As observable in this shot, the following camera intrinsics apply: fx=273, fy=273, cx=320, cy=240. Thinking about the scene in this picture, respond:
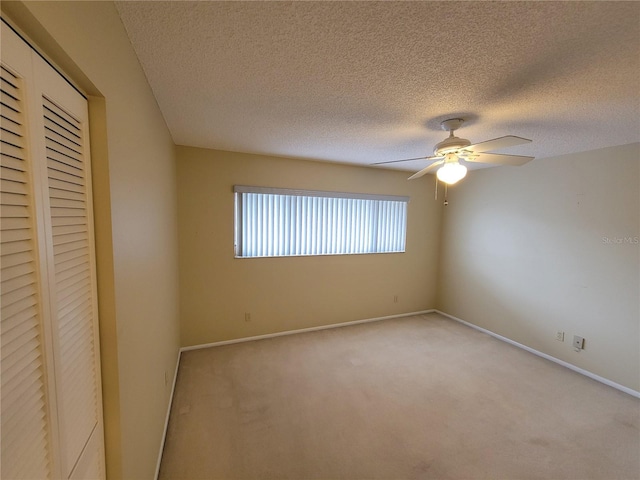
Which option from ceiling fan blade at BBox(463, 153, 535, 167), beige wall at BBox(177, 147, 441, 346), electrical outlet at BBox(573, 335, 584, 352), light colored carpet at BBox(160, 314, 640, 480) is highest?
ceiling fan blade at BBox(463, 153, 535, 167)

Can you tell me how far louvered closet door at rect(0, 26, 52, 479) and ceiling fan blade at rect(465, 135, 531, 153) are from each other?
2.01 meters

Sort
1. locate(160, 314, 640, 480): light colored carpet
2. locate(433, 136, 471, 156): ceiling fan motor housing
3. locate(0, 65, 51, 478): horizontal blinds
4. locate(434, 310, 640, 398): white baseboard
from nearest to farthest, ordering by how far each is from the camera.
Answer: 1. locate(0, 65, 51, 478): horizontal blinds
2. locate(160, 314, 640, 480): light colored carpet
3. locate(433, 136, 471, 156): ceiling fan motor housing
4. locate(434, 310, 640, 398): white baseboard

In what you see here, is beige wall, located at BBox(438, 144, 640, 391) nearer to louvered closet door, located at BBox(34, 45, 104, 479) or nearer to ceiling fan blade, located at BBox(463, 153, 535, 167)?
ceiling fan blade, located at BBox(463, 153, 535, 167)

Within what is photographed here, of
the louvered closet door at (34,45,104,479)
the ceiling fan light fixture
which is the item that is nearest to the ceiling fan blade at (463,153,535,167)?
the ceiling fan light fixture

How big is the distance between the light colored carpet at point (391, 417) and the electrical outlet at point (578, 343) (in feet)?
0.90

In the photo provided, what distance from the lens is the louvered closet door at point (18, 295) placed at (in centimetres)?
54

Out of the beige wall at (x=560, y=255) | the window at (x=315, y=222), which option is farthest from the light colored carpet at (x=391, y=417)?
the window at (x=315, y=222)

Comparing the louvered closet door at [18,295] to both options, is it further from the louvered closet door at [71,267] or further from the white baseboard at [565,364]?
the white baseboard at [565,364]

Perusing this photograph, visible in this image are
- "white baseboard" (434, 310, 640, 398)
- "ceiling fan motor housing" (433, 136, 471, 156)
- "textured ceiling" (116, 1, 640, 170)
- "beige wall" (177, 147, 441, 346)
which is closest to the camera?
"textured ceiling" (116, 1, 640, 170)

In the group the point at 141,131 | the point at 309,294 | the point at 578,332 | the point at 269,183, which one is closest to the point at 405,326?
the point at 309,294

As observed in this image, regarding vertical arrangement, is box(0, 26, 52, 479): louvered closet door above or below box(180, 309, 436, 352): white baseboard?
above

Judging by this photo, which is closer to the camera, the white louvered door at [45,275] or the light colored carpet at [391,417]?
the white louvered door at [45,275]

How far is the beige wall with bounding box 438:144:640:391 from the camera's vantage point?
2568mm

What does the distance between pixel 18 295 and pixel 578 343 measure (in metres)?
4.19
